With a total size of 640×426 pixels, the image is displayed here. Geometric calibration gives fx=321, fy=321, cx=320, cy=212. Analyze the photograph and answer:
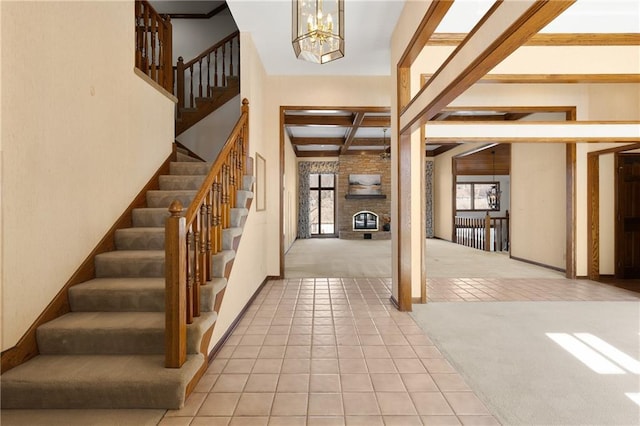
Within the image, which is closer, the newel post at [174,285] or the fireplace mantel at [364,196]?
the newel post at [174,285]

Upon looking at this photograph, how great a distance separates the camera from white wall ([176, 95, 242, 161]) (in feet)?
18.5

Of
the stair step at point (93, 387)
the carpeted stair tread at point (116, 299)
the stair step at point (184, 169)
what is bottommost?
the stair step at point (93, 387)

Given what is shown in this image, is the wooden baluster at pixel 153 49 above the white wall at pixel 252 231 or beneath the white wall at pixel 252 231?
above

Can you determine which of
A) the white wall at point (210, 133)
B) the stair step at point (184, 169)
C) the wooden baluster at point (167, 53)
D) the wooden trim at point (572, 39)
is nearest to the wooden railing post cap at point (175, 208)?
the stair step at point (184, 169)

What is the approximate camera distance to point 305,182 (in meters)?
13.5

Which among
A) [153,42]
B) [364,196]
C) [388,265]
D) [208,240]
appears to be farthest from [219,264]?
[364,196]

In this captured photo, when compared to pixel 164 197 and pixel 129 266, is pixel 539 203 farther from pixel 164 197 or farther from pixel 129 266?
pixel 129 266

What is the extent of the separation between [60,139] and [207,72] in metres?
3.97

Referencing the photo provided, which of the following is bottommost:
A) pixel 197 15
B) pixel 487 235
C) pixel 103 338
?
pixel 103 338

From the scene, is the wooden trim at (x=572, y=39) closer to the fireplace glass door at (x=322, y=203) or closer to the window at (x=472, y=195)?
the fireplace glass door at (x=322, y=203)

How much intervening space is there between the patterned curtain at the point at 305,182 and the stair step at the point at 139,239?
10.3 m

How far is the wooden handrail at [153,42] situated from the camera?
3811mm

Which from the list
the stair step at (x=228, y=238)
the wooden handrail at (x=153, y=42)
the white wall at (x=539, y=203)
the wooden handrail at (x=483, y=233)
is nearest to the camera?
the stair step at (x=228, y=238)

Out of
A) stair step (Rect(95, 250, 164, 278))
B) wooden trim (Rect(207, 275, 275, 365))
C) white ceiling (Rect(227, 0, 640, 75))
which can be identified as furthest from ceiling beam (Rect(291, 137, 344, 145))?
stair step (Rect(95, 250, 164, 278))
